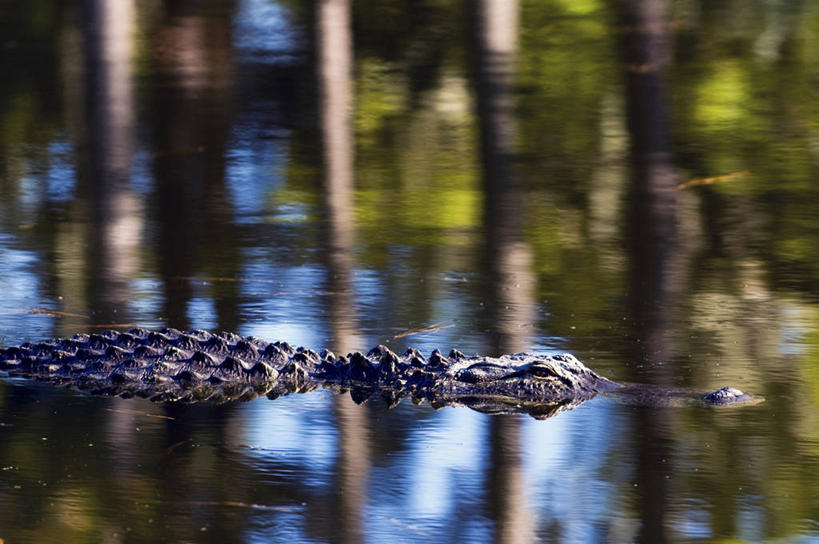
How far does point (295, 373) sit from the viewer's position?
6.13 metres

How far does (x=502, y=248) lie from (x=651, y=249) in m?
1.01

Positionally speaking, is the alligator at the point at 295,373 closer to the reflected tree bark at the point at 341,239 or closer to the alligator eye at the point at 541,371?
the alligator eye at the point at 541,371

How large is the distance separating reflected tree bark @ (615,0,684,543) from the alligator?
43cm

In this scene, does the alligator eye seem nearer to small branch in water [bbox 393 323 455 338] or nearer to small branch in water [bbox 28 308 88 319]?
small branch in water [bbox 393 323 455 338]

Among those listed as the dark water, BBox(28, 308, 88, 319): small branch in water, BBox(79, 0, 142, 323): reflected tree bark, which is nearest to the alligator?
the dark water

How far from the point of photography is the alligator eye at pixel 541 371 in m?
5.88

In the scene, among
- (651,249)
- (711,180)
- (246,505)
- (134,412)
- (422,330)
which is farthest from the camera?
(711,180)

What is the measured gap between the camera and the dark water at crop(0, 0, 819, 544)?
4.68 m

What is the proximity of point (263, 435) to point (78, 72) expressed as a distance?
13.6 m

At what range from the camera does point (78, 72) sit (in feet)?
58.9

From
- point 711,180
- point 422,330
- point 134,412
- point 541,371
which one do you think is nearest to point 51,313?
point 134,412

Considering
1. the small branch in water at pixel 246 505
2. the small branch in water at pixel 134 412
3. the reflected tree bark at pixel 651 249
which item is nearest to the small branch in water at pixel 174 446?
the small branch in water at pixel 134 412

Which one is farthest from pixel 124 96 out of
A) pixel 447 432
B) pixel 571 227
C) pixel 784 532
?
pixel 784 532

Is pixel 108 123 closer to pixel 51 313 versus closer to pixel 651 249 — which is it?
pixel 51 313
